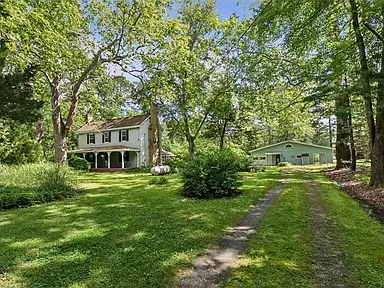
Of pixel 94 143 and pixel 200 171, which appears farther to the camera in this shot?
pixel 94 143

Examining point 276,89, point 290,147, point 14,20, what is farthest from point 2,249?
point 290,147

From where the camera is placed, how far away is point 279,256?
395 cm

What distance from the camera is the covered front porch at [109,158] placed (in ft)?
94.2

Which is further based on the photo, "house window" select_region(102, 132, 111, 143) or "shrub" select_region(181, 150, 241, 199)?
"house window" select_region(102, 132, 111, 143)


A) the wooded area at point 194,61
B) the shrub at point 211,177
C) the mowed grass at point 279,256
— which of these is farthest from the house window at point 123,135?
the mowed grass at point 279,256

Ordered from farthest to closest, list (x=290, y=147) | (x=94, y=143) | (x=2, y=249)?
(x=290, y=147), (x=94, y=143), (x=2, y=249)

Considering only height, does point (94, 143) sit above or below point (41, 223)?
above

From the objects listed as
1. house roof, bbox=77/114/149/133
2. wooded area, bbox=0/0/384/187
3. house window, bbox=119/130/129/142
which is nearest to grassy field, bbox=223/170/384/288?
wooded area, bbox=0/0/384/187

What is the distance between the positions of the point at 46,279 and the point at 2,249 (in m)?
1.63

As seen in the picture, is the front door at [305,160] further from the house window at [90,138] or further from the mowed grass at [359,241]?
the mowed grass at [359,241]

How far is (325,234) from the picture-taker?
16.4 feet

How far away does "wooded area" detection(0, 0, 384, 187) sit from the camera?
8711 millimetres

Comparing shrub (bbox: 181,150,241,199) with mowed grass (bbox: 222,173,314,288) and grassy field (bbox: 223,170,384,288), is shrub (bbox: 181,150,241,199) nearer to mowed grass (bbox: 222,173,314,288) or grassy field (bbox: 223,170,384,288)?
grassy field (bbox: 223,170,384,288)

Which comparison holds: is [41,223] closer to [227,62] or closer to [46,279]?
[46,279]
